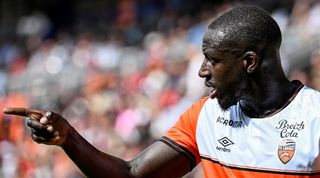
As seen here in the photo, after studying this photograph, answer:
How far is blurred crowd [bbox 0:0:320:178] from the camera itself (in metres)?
10.3

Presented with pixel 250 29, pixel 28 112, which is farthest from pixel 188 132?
pixel 28 112

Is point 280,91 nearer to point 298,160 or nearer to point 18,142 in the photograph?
point 298,160

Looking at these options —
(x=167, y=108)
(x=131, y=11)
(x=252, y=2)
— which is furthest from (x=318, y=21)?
(x=131, y=11)

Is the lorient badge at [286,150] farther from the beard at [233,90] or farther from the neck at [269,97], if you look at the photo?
the beard at [233,90]

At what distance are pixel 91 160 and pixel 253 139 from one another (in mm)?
796

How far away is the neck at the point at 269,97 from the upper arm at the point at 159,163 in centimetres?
47

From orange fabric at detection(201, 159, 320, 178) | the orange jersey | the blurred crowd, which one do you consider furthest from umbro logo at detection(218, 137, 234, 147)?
the blurred crowd

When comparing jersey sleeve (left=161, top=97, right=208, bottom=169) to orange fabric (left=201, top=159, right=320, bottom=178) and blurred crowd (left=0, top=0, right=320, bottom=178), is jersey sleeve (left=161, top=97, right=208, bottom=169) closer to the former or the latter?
orange fabric (left=201, top=159, right=320, bottom=178)

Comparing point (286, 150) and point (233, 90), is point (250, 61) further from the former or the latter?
point (286, 150)

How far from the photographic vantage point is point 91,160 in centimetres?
397

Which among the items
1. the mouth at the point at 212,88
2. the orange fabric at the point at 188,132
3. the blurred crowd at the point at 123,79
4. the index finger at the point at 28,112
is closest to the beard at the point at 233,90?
Answer: the mouth at the point at 212,88

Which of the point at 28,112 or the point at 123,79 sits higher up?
the point at 28,112

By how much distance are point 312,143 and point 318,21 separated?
21.3 feet

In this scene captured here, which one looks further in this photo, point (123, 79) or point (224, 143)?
point (123, 79)
